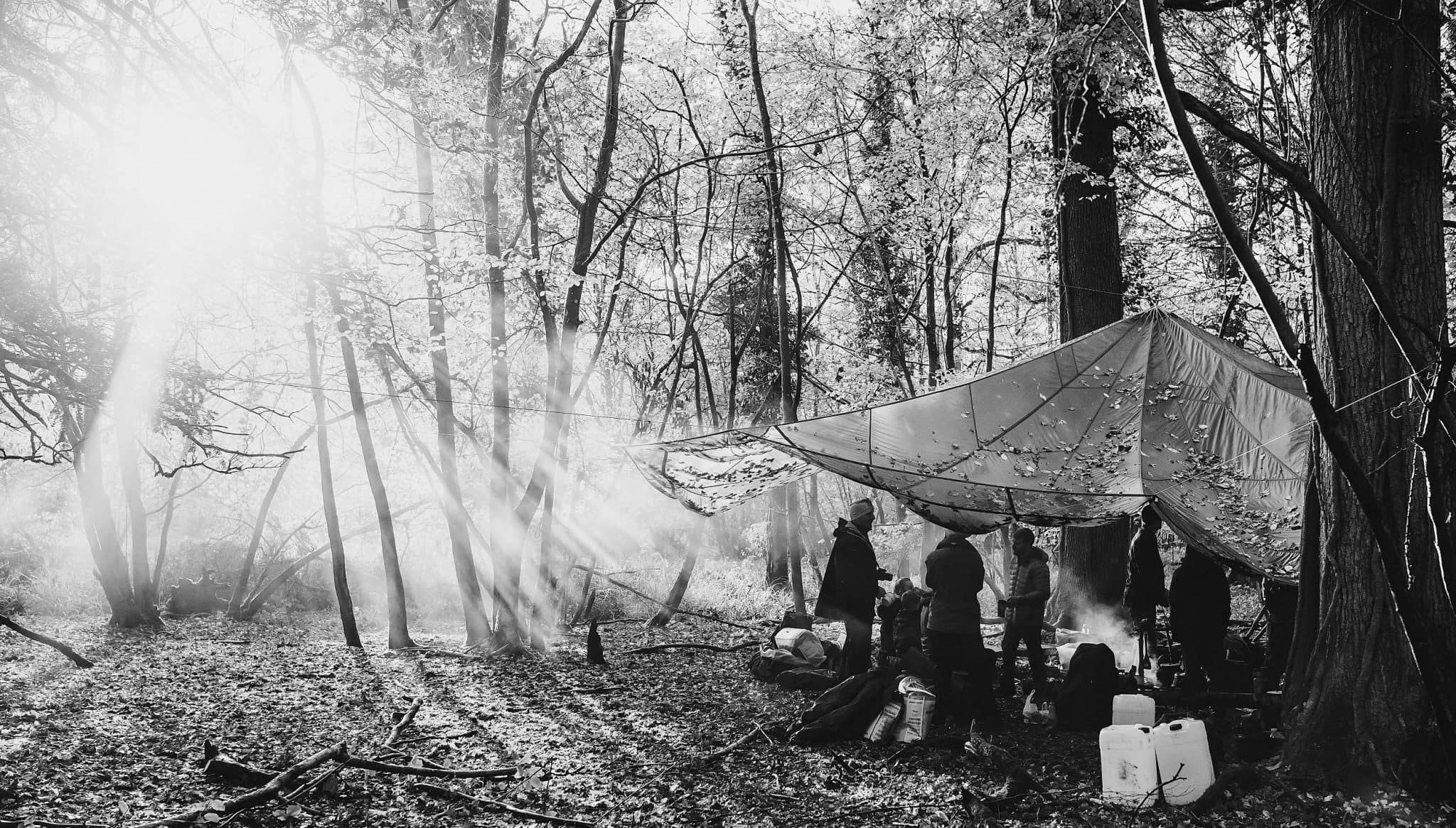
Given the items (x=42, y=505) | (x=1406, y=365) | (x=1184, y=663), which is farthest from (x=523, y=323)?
(x=42, y=505)

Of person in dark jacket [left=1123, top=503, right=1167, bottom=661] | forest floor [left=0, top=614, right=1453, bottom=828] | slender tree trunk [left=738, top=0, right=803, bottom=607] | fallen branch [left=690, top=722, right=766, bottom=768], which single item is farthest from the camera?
slender tree trunk [left=738, top=0, right=803, bottom=607]

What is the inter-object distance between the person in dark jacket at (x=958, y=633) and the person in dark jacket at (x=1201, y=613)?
1.31 meters

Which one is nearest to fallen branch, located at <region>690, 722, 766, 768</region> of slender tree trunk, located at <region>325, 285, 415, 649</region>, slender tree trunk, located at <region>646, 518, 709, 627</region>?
slender tree trunk, located at <region>325, 285, 415, 649</region>

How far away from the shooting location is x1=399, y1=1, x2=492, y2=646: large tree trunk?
8219mm

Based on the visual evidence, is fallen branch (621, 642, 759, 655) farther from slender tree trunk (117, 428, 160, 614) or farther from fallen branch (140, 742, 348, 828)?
slender tree trunk (117, 428, 160, 614)

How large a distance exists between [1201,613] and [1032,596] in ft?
3.32

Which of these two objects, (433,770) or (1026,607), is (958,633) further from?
(433,770)

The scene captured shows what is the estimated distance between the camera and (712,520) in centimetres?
2148

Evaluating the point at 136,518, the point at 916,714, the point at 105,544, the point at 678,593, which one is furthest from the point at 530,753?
the point at 105,544

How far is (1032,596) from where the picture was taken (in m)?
5.67

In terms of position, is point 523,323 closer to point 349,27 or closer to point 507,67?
point 507,67

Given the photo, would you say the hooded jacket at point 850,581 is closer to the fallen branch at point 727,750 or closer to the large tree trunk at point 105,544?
the fallen branch at point 727,750

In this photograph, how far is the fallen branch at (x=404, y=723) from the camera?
509 centimetres

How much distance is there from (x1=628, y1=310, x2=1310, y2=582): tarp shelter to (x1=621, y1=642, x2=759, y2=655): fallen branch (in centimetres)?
248
